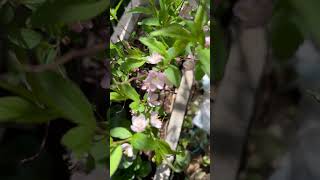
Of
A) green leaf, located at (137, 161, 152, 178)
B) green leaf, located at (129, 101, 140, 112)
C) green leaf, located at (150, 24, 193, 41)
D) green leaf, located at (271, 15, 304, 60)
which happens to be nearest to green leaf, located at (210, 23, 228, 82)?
green leaf, located at (271, 15, 304, 60)

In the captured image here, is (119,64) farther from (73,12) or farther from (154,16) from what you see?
(73,12)

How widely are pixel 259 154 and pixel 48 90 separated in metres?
0.28

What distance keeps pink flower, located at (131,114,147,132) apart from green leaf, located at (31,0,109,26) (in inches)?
19.3

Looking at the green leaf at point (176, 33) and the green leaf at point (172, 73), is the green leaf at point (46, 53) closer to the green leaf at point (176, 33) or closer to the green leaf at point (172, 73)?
the green leaf at point (176, 33)

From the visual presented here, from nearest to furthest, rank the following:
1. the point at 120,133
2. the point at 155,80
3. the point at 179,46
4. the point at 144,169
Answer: the point at 179,46 < the point at 120,133 < the point at 155,80 < the point at 144,169

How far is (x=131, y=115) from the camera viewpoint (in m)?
1.25

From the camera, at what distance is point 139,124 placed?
112 cm

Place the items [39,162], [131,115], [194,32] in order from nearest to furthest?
[39,162]
[194,32]
[131,115]

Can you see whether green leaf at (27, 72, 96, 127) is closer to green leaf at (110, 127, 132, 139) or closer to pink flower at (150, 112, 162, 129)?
green leaf at (110, 127, 132, 139)

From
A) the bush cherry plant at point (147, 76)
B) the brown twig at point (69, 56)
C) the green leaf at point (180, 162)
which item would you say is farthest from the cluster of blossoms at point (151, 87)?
the brown twig at point (69, 56)

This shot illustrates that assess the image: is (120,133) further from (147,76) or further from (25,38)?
(25,38)

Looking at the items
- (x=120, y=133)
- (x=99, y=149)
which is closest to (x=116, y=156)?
(x=120, y=133)

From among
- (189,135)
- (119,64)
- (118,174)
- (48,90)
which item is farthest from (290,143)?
(189,135)

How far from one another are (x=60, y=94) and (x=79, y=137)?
6 cm
